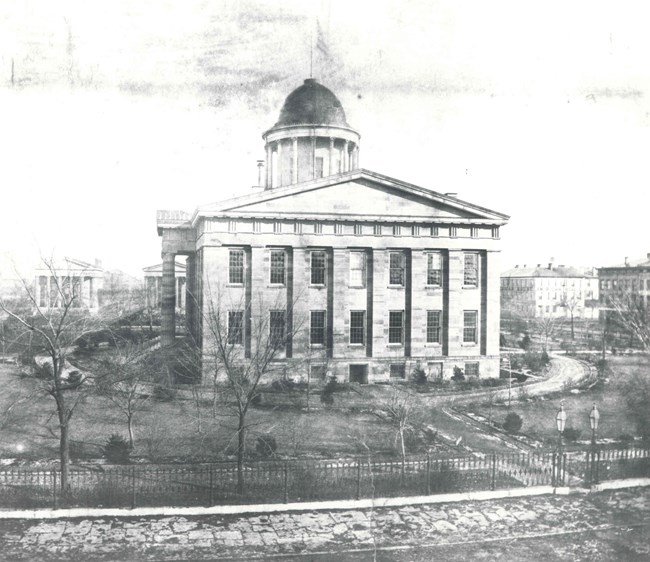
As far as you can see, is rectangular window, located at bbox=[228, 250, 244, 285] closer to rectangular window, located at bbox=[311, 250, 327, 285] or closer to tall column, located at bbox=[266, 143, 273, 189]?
rectangular window, located at bbox=[311, 250, 327, 285]

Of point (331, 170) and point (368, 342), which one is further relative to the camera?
point (331, 170)

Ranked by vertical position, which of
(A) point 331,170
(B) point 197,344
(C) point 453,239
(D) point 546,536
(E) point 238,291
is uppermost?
(A) point 331,170

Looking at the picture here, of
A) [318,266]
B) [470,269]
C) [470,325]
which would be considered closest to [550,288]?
[470,325]

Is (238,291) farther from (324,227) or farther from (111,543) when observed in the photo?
(111,543)

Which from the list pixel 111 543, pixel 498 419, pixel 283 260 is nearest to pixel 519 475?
pixel 498 419

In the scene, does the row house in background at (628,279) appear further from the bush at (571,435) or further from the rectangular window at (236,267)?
Answer: the rectangular window at (236,267)

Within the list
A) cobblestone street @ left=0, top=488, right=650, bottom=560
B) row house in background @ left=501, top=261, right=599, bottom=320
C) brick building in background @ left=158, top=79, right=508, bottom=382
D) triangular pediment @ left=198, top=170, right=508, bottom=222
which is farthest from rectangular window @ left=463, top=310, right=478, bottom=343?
row house in background @ left=501, top=261, right=599, bottom=320

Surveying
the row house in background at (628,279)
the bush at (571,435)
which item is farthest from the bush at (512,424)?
the row house in background at (628,279)
